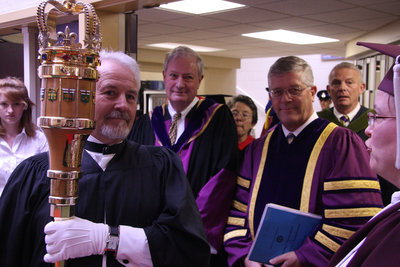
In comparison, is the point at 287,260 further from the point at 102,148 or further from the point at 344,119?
→ the point at 344,119

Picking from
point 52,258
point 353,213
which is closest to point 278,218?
point 353,213

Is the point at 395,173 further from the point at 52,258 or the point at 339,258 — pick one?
the point at 52,258

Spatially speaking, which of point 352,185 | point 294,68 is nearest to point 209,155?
point 294,68

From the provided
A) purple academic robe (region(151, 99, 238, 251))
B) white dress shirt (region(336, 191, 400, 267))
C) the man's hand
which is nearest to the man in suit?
purple academic robe (region(151, 99, 238, 251))

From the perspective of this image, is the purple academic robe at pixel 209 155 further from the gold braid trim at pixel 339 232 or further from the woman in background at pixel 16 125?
the woman in background at pixel 16 125

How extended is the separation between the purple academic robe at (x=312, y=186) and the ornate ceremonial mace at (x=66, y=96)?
4.50ft

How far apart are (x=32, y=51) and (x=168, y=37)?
226 inches

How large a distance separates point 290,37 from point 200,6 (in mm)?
3630

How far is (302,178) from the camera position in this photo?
2.22m

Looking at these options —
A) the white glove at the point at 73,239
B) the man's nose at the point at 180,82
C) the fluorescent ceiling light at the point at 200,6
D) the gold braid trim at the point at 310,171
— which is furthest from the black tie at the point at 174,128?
the fluorescent ceiling light at the point at 200,6

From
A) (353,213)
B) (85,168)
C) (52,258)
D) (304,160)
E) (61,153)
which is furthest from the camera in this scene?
(304,160)

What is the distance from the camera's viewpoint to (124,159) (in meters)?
1.63

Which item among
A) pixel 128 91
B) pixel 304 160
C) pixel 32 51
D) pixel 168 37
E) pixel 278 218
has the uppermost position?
pixel 168 37

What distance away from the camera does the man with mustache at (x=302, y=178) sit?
2029mm
